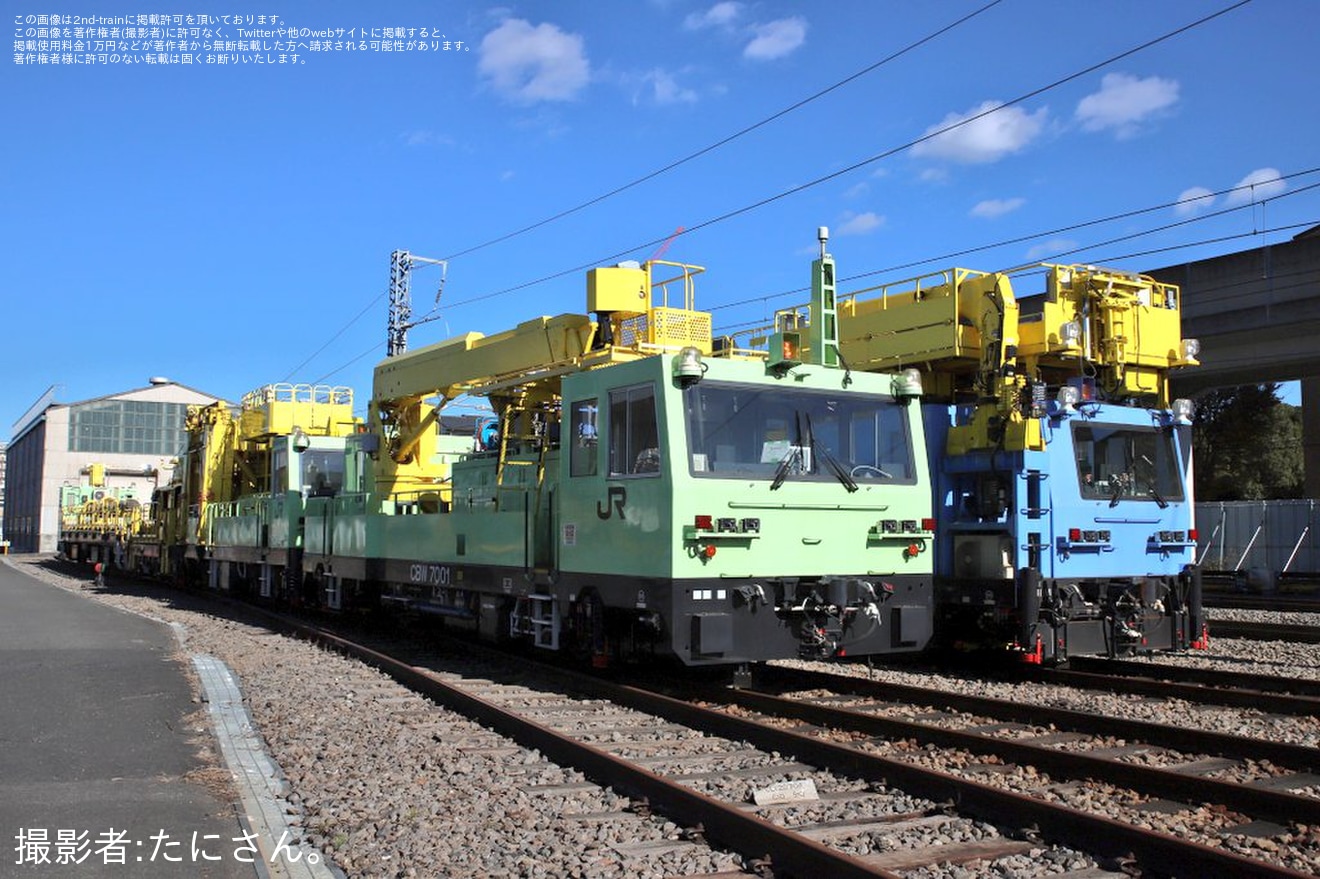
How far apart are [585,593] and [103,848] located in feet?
16.4

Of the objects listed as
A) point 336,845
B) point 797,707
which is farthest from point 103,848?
point 797,707

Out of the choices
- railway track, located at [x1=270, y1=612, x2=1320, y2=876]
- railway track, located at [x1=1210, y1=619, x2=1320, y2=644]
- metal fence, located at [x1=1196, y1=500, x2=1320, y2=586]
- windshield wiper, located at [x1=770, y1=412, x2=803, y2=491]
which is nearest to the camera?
railway track, located at [x1=270, y1=612, x2=1320, y2=876]

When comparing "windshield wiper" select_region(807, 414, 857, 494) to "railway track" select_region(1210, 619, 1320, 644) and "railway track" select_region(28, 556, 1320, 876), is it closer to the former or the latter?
"railway track" select_region(28, 556, 1320, 876)

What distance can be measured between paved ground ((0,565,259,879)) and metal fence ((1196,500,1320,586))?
23.2 meters

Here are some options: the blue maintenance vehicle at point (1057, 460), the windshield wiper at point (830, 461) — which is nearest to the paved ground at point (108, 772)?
the windshield wiper at point (830, 461)

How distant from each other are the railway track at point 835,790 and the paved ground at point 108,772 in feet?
7.22

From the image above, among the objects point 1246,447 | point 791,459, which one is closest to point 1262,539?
point 791,459

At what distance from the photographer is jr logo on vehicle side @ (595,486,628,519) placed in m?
9.19

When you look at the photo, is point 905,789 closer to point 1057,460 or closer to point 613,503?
point 613,503

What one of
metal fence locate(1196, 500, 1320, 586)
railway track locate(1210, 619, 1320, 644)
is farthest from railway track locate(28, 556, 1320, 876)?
metal fence locate(1196, 500, 1320, 586)

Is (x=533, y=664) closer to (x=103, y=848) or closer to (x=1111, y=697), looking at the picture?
(x=1111, y=697)

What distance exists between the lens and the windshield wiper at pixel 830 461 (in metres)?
9.51

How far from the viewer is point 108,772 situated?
6.76 m

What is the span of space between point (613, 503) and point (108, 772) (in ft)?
13.8
